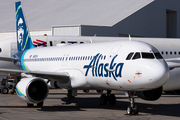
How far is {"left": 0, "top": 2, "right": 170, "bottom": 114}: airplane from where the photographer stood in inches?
575

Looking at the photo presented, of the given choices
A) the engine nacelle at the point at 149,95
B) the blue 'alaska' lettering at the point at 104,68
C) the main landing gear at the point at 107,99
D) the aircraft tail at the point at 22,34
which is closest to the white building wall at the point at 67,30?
the aircraft tail at the point at 22,34

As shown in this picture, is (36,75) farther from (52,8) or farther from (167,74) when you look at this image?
(52,8)

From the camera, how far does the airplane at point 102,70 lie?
47.9 ft

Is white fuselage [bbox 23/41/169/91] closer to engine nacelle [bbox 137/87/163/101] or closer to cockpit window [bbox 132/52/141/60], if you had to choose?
cockpit window [bbox 132/52/141/60]

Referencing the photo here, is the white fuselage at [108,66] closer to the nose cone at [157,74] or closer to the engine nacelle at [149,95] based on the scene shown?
the nose cone at [157,74]

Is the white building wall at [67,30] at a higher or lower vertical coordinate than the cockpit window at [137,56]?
higher

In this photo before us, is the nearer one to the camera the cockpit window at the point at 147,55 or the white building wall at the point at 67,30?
the cockpit window at the point at 147,55

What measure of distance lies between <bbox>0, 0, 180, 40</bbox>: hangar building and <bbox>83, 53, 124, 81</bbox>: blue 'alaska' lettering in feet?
74.8

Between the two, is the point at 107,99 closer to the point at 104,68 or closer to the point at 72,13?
the point at 104,68

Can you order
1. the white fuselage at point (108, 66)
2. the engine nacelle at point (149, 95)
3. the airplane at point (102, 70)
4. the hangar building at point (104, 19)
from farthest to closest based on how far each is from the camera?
1. the hangar building at point (104, 19)
2. the engine nacelle at point (149, 95)
3. the airplane at point (102, 70)
4. the white fuselage at point (108, 66)

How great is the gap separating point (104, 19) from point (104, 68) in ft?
104

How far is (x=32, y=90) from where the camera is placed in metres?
18.3

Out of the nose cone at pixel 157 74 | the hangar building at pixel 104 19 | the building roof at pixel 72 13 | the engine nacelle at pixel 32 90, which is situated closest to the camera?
the nose cone at pixel 157 74

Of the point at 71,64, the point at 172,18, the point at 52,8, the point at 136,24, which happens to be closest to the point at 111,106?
the point at 71,64
